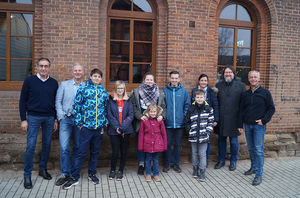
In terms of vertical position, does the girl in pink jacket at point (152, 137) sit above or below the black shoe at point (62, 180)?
above

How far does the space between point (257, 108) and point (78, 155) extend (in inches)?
135

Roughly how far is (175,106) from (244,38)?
3.19 m

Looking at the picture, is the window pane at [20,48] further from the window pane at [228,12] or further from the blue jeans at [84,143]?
the window pane at [228,12]

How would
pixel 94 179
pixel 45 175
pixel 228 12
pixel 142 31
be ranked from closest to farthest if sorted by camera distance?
pixel 94 179 < pixel 45 175 < pixel 142 31 < pixel 228 12

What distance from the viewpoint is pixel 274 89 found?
6145mm

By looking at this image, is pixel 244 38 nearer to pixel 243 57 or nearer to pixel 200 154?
pixel 243 57

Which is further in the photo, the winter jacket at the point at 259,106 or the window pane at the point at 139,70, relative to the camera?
the window pane at the point at 139,70

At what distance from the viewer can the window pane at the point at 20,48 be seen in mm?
5203

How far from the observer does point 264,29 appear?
6.25m

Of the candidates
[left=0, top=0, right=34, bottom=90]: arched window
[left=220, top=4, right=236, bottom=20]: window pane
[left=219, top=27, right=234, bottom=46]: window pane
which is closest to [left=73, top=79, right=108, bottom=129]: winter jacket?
[left=0, top=0, right=34, bottom=90]: arched window

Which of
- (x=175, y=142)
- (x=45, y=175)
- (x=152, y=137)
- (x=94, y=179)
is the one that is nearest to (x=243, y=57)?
(x=175, y=142)

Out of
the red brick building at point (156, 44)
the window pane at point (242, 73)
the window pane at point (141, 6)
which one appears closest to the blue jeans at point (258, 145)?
the red brick building at point (156, 44)

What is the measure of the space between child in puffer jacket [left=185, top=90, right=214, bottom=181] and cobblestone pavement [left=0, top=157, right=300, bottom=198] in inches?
15.3

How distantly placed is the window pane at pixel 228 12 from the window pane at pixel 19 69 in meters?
4.87
